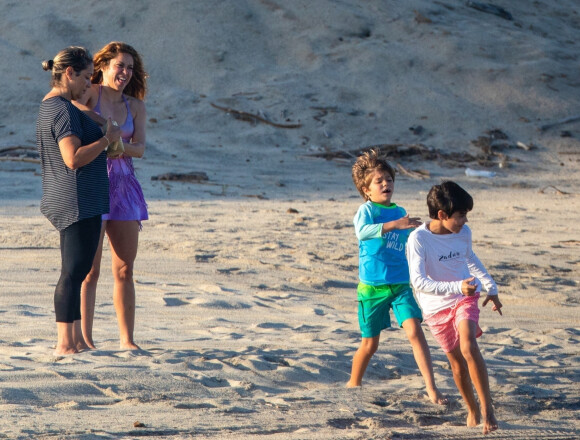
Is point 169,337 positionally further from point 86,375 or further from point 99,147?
point 99,147

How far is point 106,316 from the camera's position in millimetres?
5832

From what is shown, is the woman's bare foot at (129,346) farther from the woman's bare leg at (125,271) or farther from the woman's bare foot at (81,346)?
the woman's bare foot at (81,346)

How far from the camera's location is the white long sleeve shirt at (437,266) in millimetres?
3820

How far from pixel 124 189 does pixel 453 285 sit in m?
1.85

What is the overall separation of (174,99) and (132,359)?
467 inches

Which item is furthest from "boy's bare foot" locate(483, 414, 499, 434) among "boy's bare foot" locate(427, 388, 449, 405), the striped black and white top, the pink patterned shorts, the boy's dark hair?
the striped black and white top

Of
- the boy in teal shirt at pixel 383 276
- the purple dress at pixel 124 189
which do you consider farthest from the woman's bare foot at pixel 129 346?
the boy in teal shirt at pixel 383 276

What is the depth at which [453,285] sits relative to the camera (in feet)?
12.3

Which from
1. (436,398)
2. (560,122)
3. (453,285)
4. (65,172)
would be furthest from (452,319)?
(560,122)

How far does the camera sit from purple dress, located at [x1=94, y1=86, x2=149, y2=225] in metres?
4.68

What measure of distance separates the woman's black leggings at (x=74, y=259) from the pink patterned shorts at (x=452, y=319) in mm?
1679

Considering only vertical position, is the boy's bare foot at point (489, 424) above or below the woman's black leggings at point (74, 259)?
below

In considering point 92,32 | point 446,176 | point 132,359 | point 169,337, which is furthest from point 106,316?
point 92,32

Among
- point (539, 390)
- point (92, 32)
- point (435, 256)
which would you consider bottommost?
point (539, 390)
